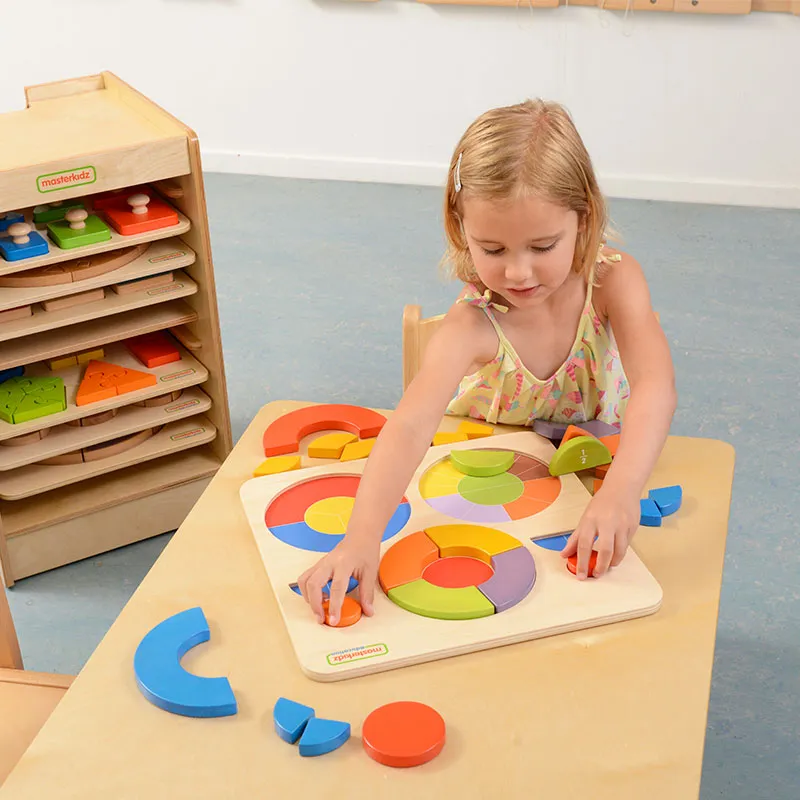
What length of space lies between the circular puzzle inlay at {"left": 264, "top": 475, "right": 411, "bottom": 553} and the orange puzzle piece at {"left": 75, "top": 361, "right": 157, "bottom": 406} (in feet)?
2.93

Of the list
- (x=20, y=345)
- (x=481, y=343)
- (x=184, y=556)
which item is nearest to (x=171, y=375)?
(x=20, y=345)

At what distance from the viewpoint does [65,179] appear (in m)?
1.83

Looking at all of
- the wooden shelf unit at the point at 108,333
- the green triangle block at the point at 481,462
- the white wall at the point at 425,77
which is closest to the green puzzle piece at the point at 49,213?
the wooden shelf unit at the point at 108,333

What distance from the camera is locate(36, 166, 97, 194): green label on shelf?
181cm

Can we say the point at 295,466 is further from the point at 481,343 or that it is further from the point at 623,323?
the point at 623,323

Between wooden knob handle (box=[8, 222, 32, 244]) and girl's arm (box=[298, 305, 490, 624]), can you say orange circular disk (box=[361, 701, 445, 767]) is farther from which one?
wooden knob handle (box=[8, 222, 32, 244])

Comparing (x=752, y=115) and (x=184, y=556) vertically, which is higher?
(x=184, y=556)

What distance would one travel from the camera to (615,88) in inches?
142

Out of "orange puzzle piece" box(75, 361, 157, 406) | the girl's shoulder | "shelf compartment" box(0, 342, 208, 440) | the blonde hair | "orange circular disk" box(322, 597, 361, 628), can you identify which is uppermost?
the blonde hair

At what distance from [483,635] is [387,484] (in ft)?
0.76

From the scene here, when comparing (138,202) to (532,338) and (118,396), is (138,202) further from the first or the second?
(532,338)

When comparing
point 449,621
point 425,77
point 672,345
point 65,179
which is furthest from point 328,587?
point 425,77

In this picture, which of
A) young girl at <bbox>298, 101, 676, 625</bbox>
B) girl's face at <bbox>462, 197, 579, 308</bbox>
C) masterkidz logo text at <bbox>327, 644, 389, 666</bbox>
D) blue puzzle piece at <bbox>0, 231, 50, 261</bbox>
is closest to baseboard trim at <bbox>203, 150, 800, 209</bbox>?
blue puzzle piece at <bbox>0, 231, 50, 261</bbox>

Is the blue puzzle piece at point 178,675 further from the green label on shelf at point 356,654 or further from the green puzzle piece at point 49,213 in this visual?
the green puzzle piece at point 49,213
